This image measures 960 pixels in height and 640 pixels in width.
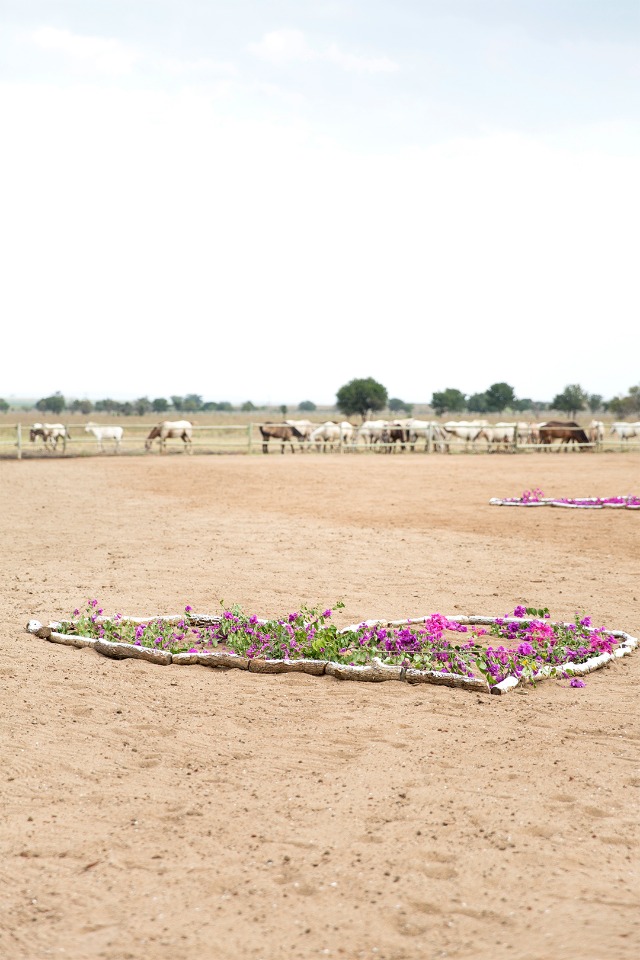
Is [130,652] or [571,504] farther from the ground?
[571,504]

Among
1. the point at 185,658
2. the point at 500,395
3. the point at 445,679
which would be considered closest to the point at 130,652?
the point at 185,658

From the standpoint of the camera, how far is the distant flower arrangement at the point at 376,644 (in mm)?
6691

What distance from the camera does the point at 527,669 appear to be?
664cm

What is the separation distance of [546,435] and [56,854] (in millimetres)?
42261

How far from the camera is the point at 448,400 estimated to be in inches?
4884

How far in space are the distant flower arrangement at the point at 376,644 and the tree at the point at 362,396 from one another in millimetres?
83004

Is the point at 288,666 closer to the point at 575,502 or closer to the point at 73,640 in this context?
the point at 73,640

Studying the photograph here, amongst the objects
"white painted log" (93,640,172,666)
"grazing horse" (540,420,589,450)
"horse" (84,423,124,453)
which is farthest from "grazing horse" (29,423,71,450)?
"white painted log" (93,640,172,666)

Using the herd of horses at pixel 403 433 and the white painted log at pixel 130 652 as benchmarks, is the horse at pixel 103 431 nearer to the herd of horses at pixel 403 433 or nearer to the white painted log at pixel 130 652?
the herd of horses at pixel 403 433

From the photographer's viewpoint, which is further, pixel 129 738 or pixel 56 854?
pixel 129 738

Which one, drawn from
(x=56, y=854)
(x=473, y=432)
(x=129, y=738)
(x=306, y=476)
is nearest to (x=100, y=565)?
(x=129, y=738)

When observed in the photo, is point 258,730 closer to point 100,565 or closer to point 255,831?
point 255,831

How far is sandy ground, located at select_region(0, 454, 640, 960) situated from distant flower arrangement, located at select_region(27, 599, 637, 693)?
162 millimetres

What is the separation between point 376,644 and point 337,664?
579 millimetres
